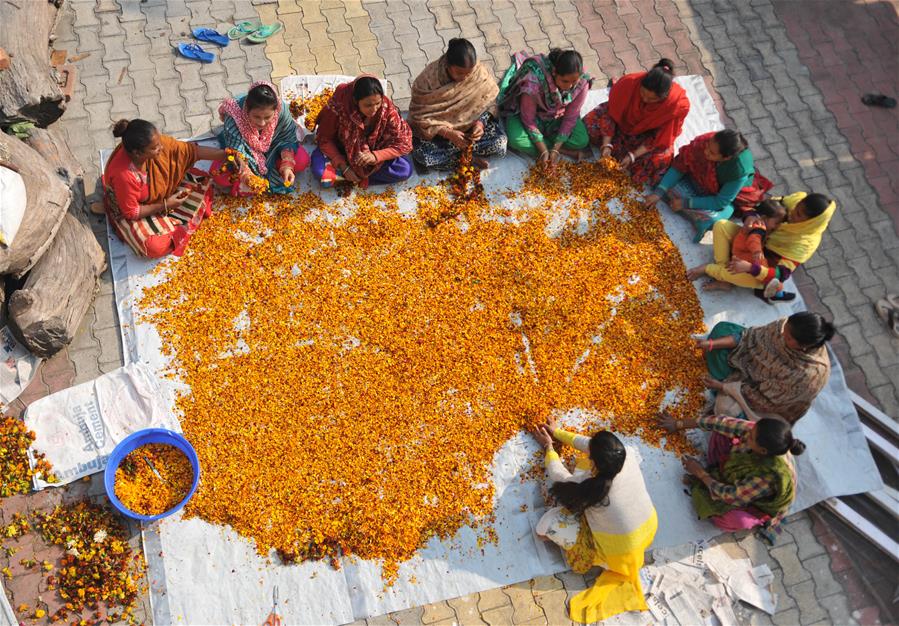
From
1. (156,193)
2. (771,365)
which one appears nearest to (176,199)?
(156,193)

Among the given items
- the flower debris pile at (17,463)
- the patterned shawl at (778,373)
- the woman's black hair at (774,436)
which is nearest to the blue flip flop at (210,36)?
the flower debris pile at (17,463)

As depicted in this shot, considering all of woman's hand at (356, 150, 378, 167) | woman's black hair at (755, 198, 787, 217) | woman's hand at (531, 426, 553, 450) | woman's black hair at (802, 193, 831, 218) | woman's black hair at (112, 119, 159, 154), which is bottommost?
woman's hand at (531, 426, 553, 450)

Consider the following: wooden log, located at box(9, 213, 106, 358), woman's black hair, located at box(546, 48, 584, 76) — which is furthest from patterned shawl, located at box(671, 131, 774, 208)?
wooden log, located at box(9, 213, 106, 358)

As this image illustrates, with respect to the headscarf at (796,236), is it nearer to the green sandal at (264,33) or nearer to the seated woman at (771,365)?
the seated woman at (771,365)

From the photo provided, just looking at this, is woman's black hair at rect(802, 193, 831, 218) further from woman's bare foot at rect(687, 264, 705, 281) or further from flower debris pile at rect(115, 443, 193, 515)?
flower debris pile at rect(115, 443, 193, 515)

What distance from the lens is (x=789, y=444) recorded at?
12.2ft

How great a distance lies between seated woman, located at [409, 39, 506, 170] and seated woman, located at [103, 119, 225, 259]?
1.49m

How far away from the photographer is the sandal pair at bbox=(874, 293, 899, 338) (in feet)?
16.7

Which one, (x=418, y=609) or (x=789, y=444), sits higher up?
(x=789, y=444)

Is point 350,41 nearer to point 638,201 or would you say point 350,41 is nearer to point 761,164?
point 638,201

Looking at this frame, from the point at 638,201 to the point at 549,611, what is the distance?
3.14m

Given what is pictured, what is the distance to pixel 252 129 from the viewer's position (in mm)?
4633

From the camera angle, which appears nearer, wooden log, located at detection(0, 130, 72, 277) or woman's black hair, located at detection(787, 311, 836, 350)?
woman's black hair, located at detection(787, 311, 836, 350)

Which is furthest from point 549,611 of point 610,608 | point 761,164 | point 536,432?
point 761,164
